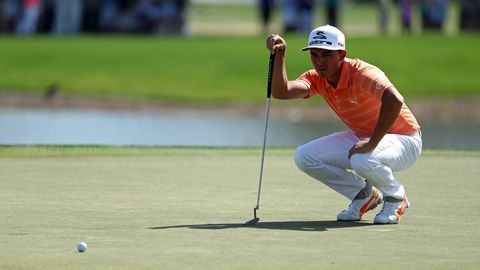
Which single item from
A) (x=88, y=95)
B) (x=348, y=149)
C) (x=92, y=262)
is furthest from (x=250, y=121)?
(x=92, y=262)

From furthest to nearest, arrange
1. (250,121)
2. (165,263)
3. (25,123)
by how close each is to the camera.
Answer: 1. (250,121)
2. (25,123)
3. (165,263)

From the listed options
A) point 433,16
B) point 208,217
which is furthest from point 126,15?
point 208,217

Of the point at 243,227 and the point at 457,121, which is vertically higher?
the point at 243,227

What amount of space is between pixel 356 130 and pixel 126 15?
35386 mm

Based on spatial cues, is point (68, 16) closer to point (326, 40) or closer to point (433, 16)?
point (433, 16)

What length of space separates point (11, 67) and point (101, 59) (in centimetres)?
262

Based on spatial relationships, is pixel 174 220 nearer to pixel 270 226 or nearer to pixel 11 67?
pixel 270 226

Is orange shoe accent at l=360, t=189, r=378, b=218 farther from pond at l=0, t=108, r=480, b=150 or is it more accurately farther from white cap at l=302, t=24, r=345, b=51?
pond at l=0, t=108, r=480, b=150

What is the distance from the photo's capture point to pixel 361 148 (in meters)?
9.81

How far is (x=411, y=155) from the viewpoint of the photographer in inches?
401

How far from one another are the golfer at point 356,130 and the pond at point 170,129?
12.7 metres

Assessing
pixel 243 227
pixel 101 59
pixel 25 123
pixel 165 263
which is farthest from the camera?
pixel 101 59

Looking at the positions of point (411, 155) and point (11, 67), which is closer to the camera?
point (411, 155)

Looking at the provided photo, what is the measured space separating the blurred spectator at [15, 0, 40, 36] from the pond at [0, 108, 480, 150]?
9668mm
